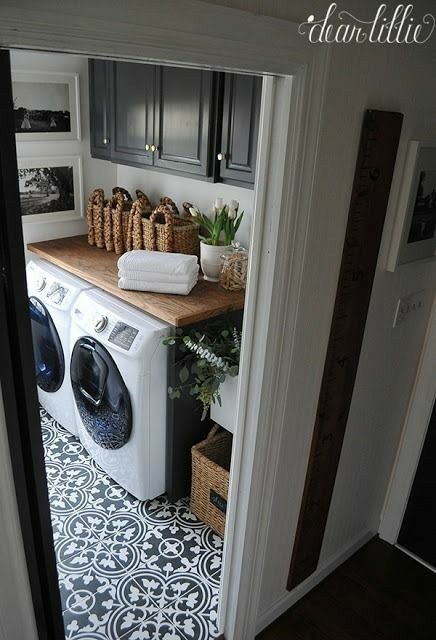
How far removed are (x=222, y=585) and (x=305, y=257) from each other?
3.95ft

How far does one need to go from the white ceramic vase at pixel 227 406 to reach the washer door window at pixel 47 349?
2.87 ft

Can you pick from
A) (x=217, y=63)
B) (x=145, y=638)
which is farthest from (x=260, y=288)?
(x=145, y=638)

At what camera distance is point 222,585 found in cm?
182

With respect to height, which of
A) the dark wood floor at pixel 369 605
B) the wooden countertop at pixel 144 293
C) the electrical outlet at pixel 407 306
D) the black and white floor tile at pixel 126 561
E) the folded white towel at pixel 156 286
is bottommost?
the black and white floor tile at pixel 126 561

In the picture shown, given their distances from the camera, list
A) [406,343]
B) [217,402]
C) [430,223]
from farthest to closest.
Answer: [217,402], [406,343], [430,223]

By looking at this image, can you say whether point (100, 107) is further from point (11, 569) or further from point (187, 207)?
point (11, 569)

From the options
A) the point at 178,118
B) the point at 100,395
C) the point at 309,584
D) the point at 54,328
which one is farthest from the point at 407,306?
the point at 54,328

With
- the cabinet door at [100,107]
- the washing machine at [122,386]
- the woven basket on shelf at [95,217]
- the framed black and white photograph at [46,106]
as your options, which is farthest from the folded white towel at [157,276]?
the framed black and white photograph at [46,106]

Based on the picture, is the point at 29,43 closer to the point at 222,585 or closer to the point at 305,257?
the point at 305,257

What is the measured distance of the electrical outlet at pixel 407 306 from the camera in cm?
Answer: 182

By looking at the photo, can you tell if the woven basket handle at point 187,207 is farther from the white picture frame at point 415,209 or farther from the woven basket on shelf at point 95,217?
the white picture frame at point 415,209

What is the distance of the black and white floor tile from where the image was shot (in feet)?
6.43

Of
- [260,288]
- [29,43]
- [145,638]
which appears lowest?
[145,638]

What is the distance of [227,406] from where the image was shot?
7.31ft
